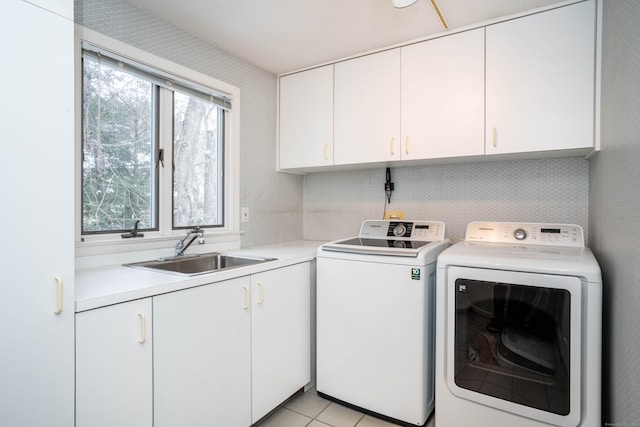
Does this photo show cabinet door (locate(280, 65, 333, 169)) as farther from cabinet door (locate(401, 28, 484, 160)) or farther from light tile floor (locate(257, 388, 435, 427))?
light tile floor (locate(257, 388, 435, 427))

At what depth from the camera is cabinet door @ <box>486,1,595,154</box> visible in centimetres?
174

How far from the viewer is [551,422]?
1484mm

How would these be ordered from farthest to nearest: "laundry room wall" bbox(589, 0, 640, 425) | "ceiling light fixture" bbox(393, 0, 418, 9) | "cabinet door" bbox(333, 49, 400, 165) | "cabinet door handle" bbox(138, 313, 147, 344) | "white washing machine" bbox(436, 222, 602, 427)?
"cabinet door" bbox(333, 49, 400, 165) → "ceiling light fixture" bbox(393, 0, 418, 9) → "white washing machine" bbox(436, 222, 602, 427) → "cabinet door handle" bbox(138, 313, 147, 344) → "laundry room wall" bbox(589, 0, 640, 425)

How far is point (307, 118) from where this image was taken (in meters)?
2.66

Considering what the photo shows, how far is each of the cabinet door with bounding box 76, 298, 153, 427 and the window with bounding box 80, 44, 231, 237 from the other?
2.28 ft

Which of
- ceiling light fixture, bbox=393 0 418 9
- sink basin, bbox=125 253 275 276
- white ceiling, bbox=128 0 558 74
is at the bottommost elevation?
sink basin, bbox=125 253 275 276

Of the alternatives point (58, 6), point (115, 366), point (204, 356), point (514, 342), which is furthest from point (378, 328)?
point (58, 6)

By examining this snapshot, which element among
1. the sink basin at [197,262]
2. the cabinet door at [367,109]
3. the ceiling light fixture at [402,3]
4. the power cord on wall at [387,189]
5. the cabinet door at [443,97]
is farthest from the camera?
the power cord on wall at [387,189]

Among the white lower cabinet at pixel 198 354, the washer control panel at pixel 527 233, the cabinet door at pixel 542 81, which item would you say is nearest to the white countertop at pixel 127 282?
the white lower cabinet at pixel 198 354

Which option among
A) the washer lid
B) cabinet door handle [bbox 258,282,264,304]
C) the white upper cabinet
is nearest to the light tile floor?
cabinet door handle [bbox 258,282,264,304]

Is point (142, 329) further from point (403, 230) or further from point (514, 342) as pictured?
point (403, 230)

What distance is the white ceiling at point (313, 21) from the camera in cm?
181

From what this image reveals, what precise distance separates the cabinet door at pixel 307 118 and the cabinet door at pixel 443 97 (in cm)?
59

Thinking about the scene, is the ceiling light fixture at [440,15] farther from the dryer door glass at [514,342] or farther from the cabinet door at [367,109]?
the dryer door glass at [514,342]
